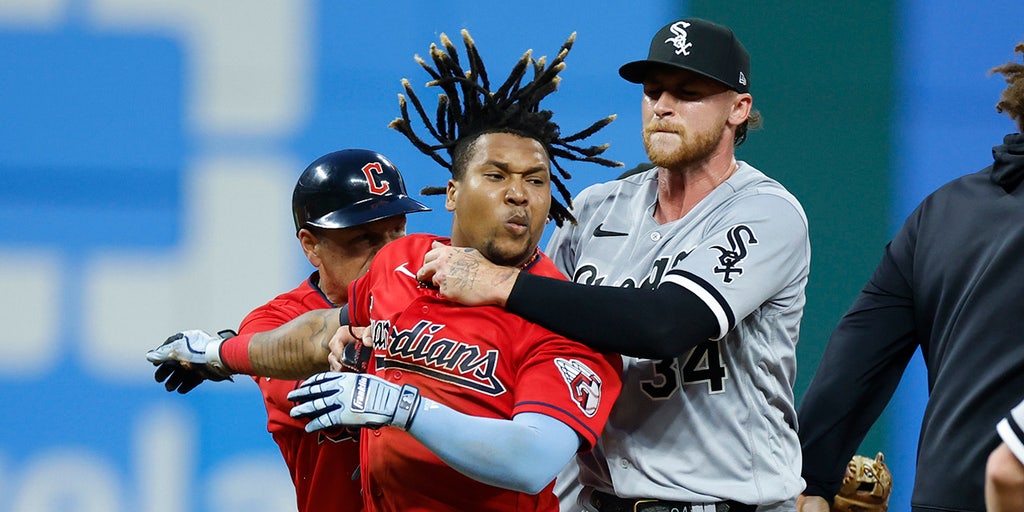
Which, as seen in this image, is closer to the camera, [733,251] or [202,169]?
[733,251]

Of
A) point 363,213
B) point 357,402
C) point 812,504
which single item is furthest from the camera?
point 363,213

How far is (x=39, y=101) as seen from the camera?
5.44 meters

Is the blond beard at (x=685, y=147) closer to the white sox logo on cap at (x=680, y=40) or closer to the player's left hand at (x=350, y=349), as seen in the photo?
the white sox logo on cap at (x=680, y=40)

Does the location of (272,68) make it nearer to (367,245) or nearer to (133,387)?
(133,387)

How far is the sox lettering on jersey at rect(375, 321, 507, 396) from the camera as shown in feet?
7.81

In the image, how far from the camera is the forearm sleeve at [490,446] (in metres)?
2.13

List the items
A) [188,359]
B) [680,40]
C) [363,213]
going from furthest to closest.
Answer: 1. [363,213]
2. [188,359]
3. [680,40]

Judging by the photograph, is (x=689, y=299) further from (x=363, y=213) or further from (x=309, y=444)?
(x=309, y=444)

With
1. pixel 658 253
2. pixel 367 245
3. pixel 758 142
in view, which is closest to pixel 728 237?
pixel 658 253

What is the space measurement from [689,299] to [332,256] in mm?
1444

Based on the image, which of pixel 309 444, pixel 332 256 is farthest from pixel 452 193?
pixel 309 444

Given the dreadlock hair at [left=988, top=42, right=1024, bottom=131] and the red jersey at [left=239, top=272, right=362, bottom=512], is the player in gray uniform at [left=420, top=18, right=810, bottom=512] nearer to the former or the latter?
the dreadlock hair at [left=988, top=42, right=1024, bottom=131]

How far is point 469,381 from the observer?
2.38 metres

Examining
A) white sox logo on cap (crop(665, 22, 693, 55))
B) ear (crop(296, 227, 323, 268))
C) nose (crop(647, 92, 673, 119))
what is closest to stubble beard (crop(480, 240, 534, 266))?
nose (crop(647, 92, 673, 119))
